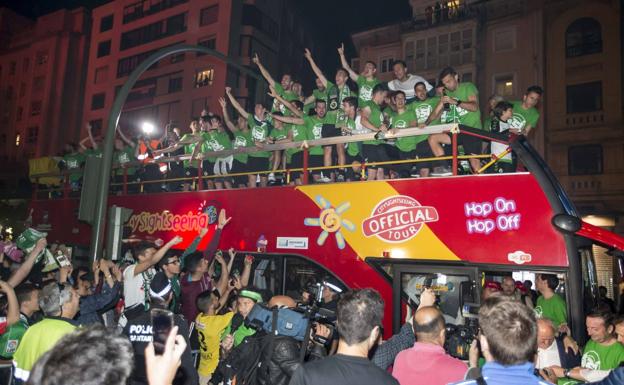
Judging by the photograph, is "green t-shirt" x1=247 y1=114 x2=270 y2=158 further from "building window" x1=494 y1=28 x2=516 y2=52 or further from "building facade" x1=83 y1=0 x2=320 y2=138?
"building window" x1=494 y1=28 x2=516 y2=52

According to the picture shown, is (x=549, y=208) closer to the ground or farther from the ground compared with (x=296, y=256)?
farther from the ground

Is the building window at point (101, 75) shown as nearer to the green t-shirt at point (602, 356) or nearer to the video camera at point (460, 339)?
the video camera at point (460, 339)

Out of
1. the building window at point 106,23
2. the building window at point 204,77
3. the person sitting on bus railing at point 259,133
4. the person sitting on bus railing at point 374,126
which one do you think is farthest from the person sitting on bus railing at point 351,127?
the building window at point 106,23

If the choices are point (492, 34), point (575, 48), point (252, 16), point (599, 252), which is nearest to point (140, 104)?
point (252, 16)

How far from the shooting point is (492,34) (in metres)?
26.6

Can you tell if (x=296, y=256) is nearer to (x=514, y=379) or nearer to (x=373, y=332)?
(x=373, y=332)

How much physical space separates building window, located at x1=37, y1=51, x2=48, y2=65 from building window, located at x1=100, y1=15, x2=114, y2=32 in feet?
22.7

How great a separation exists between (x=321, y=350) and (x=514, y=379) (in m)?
1.72

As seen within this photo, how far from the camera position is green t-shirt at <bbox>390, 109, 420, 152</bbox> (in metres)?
7.19

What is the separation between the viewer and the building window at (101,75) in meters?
40.6

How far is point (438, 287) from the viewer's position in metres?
5.77

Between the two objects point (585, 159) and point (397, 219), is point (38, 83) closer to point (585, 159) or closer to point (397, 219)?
point (585, 159)

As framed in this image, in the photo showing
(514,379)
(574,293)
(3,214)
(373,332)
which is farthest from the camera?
(3,214)

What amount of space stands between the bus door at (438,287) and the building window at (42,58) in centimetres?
4847
